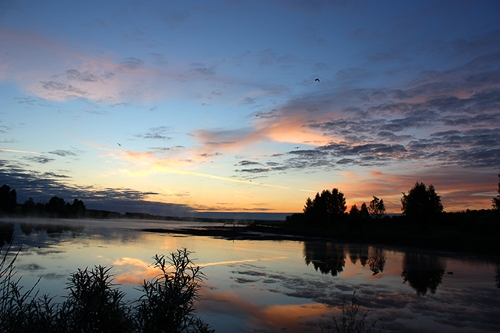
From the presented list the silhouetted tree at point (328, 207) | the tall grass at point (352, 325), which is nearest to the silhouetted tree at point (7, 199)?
the silhouetted tree at point (328, 207)

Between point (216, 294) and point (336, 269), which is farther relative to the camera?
point (336, 269)

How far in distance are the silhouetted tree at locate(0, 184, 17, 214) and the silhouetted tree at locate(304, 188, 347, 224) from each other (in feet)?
282

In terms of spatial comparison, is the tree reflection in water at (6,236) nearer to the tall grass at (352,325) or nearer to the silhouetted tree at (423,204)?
the tall grass at (352,325)

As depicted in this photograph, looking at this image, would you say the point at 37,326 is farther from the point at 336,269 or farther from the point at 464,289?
the point at 336,269

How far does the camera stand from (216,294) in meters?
15.1

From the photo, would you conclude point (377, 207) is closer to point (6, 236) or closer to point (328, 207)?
point (328, 207)

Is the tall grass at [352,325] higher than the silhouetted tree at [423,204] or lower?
lower

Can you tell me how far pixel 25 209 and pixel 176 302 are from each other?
15252 centimetres

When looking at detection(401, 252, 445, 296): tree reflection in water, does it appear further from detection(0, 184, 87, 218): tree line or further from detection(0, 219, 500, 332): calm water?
detection(0, 184, 87, 218): tree line

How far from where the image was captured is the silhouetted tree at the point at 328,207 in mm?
86500

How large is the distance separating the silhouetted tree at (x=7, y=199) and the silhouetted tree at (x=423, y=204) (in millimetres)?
104856

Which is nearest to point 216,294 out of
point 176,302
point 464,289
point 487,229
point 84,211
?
point 176,302

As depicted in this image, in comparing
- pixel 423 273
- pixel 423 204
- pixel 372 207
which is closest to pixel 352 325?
pixel 423 273

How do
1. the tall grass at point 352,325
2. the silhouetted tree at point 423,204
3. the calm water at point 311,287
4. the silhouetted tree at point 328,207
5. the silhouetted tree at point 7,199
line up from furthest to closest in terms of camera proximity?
the silhouetted tree at point 7,199 → the silhouetted tree at point 328,207 → the silhouetted tree at point 423,204 → the calm water at point 311,287 → the tall grass at point 352,325
